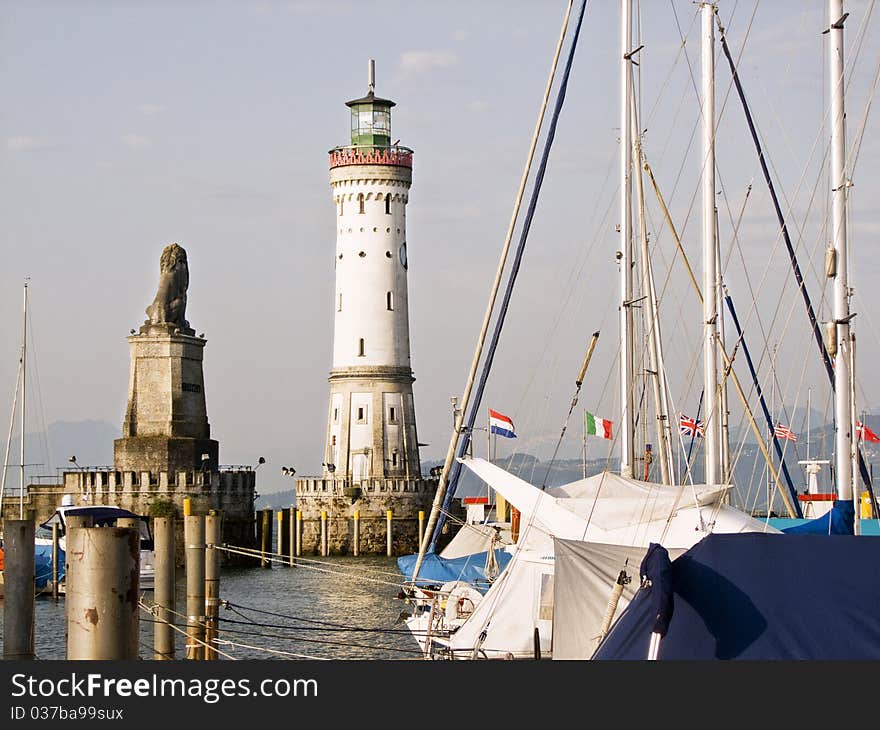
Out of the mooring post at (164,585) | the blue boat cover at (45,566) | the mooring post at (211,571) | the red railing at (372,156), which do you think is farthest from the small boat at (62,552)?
the red railing at (372,156)

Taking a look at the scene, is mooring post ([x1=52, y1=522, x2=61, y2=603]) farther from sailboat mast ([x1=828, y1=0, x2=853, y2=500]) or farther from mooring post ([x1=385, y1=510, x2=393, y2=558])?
sailboat mast ([x1=828, y1=0, x2=853, y2=500])

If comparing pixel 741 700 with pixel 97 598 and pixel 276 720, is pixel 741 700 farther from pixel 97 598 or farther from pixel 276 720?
pixel 97 598

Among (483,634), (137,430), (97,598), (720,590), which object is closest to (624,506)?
(483,634)

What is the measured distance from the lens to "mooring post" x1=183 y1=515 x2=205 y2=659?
2872 centimetres

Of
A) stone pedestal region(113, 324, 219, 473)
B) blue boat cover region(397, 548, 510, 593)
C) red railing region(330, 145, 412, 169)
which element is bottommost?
blue boat cover region(397, 548, 510, 593)

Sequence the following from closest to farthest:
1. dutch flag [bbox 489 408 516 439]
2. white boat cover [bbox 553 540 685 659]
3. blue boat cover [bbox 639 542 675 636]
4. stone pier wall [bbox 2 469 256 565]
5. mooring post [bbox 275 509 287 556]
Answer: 1. blue boat cover [bbox 639 542 675 636]
2. white boat cover [bbox 553 540 685 659]
3. dutch flag [bbox 489 408 516 439]
4. stone pier wall [bbox 2 469 256 565]
5. mooring post [bbox 275 509 287 556]

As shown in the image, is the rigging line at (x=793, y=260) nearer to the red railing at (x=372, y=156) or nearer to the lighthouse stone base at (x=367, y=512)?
the lighthouse stone base at (x=367, y=512)

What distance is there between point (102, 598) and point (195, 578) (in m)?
13.3

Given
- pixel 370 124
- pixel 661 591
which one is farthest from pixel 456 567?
pixel 370 124

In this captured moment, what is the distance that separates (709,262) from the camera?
102 feet

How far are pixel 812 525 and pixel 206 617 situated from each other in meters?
11.0

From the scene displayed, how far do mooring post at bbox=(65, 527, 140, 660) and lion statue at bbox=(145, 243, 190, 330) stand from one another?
62.7 m

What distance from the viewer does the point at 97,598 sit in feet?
53.8

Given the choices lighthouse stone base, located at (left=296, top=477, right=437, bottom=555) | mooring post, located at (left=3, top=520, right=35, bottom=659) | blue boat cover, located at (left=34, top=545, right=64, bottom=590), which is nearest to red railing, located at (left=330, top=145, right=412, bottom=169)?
lighthouse stone base, located at (left=296, top=477, right=437, bottom=555)
